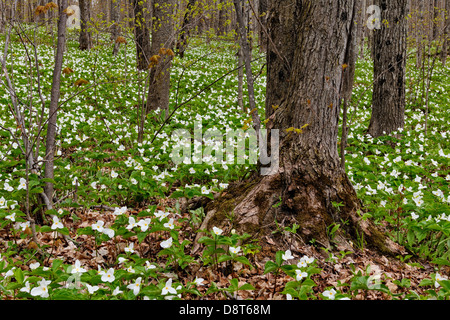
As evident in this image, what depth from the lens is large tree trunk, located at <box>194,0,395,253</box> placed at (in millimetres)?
2838

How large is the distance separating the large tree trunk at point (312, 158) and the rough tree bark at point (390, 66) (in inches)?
144

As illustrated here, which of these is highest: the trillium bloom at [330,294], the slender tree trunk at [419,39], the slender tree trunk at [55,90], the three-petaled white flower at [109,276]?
the slender tree trunk at [419,39]

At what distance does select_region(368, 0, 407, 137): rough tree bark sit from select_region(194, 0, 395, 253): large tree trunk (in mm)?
3650

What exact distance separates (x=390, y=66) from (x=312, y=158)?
14.2 feet

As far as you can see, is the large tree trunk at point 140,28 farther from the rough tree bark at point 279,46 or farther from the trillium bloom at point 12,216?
the trillium bloom at point 12,216

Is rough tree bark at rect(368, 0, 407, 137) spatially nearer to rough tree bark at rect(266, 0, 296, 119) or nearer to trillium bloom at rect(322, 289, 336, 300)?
rough tree bark at rect(266, 0, 296, 119)

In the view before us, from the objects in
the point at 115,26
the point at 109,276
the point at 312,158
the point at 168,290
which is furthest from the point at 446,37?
the point at 109,276

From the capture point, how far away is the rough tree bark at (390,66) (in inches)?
240

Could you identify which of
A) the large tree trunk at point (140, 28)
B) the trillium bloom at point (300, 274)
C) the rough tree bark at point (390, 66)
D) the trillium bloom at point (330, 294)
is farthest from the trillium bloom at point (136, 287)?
the rough tree bark at point (390, 66)

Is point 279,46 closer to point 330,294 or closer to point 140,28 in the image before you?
point 330,294

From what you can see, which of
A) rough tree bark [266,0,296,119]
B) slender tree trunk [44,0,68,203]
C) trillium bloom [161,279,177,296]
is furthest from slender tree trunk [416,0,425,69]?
trillium bloom [161,279,177,296]

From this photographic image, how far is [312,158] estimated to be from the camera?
2.96 m

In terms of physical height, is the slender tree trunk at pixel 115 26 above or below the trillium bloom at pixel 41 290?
above
